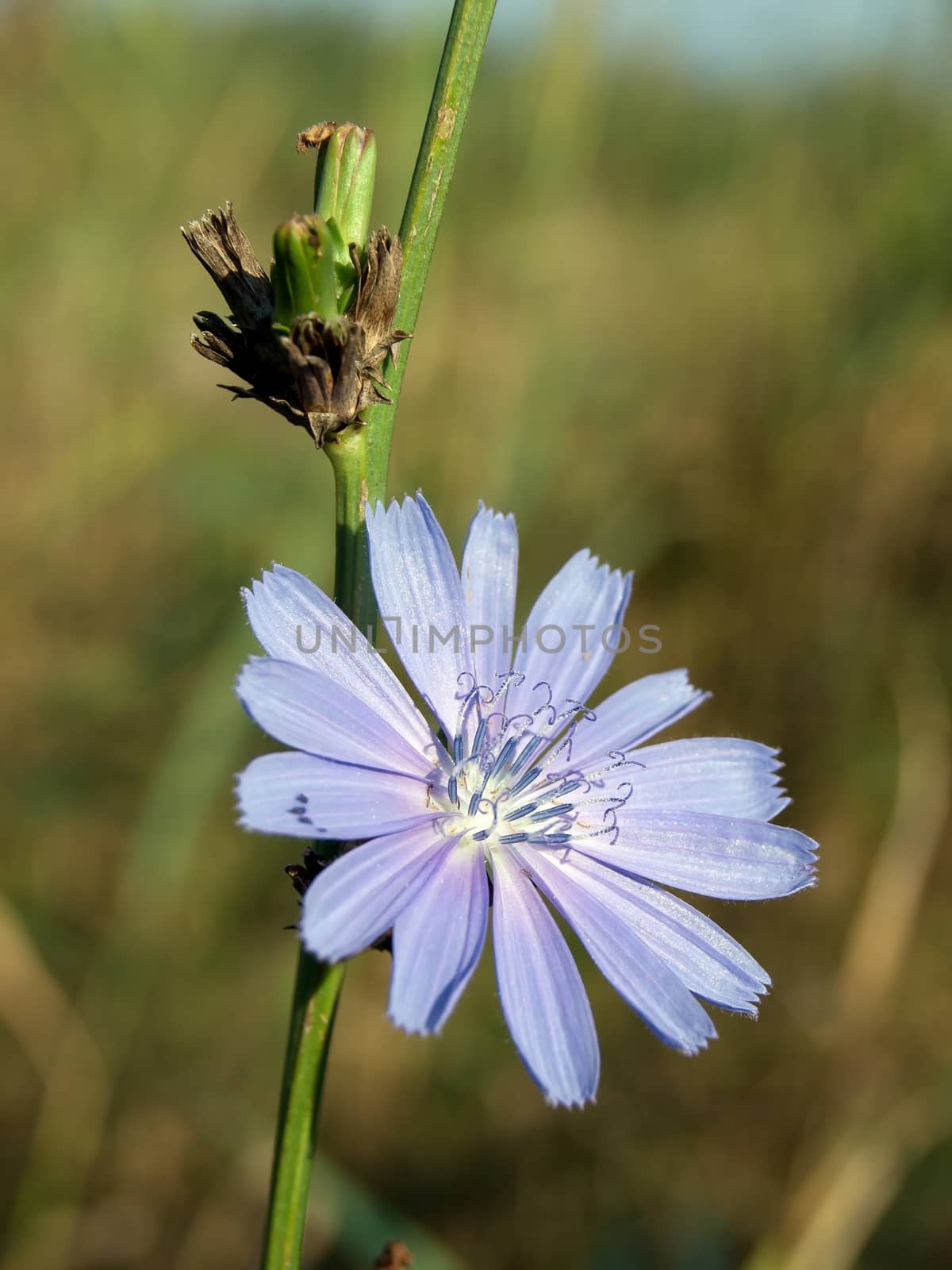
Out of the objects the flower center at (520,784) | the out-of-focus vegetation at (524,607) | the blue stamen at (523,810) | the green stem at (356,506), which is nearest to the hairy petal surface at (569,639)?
the flower center at (520,784)

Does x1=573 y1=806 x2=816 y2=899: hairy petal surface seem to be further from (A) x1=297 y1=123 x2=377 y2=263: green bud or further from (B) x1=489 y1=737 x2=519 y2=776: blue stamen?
(A) x1=297 y1=123 x2=377 y2=263: green bud

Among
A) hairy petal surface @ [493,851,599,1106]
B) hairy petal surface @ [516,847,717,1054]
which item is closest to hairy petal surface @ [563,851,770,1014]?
hairy petal surface @ [516,847,717,1054]

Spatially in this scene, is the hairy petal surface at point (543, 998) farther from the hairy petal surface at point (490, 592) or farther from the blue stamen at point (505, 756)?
the hairy petal surface at point (490, 592)

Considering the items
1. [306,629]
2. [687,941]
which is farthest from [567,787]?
[306,629]

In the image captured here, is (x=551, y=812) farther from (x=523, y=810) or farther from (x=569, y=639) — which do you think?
(x=569, y=639)

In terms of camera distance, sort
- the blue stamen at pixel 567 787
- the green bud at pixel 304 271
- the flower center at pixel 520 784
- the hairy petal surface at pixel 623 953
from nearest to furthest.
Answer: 1. the green bud at pixel 304 271
2. the hairy petal surface at pixel 623 953
3. the flower center at pixel 520 784
4. the blue stamen at pixel 567 787

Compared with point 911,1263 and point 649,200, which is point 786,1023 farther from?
point 649,200
